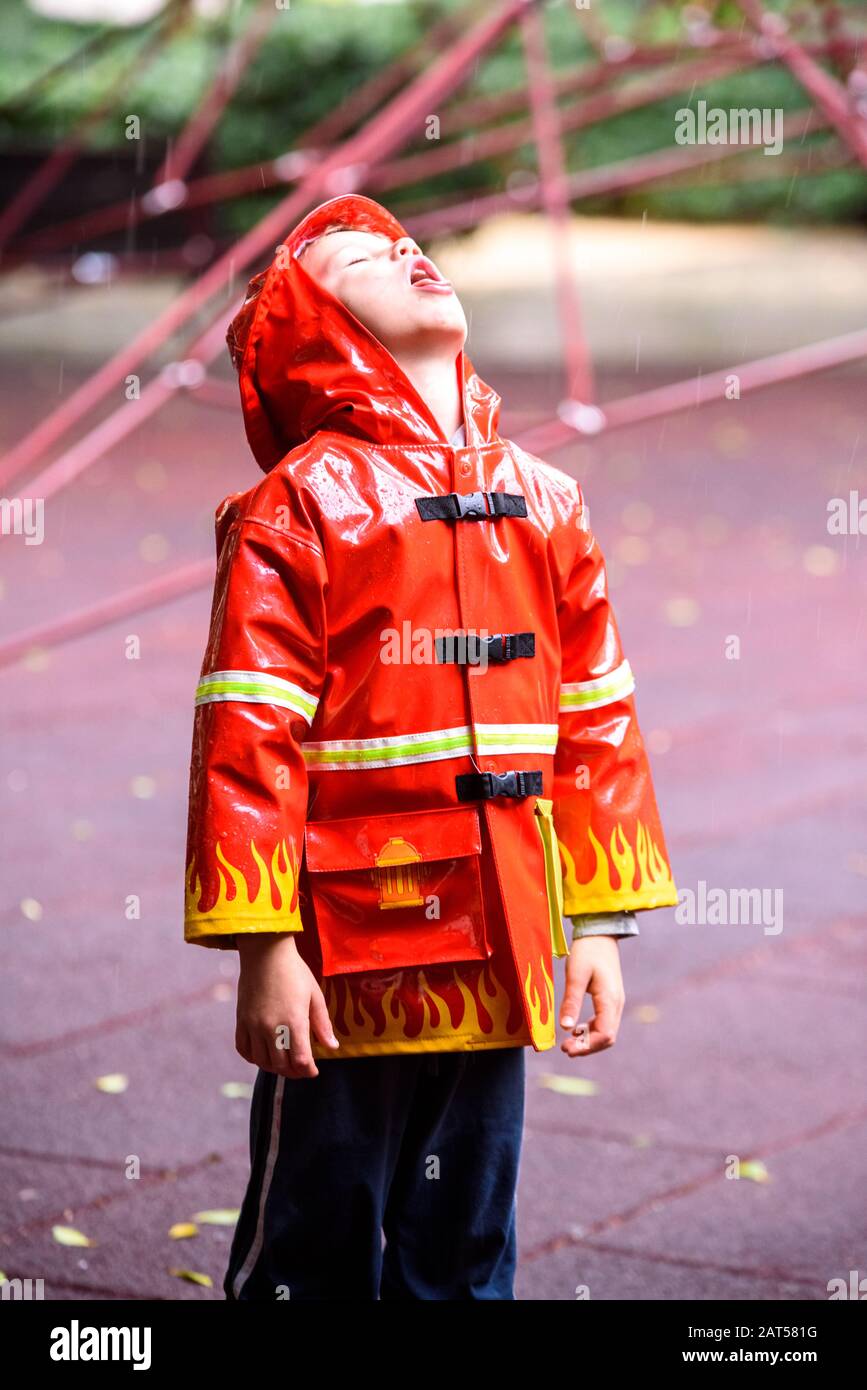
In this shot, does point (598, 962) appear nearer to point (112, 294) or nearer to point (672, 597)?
point (672, 597)

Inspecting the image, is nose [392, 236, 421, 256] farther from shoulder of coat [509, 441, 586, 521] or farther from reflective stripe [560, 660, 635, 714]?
reflective stripe [560, 660, 635, 714]

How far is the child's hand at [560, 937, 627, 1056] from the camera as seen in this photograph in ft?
8.24

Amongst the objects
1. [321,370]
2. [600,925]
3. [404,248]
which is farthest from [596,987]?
[404,248]

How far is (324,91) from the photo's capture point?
19.7m

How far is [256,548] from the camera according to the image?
7.75 ft

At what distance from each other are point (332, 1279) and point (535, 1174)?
4.11 ft

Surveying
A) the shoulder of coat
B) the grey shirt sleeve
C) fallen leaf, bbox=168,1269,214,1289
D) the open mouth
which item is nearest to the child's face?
the open mouth

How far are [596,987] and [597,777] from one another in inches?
10.8

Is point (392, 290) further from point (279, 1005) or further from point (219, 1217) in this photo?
point (219, 1217)

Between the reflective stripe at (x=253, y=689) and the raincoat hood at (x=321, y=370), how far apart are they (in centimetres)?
36

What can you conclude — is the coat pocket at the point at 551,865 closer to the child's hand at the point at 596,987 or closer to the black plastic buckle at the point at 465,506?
the child's hand at the point at 596,987

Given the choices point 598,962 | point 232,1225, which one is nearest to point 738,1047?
point 232,1225

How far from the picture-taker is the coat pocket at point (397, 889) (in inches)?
94.3

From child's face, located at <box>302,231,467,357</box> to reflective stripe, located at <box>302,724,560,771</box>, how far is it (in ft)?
1.65
